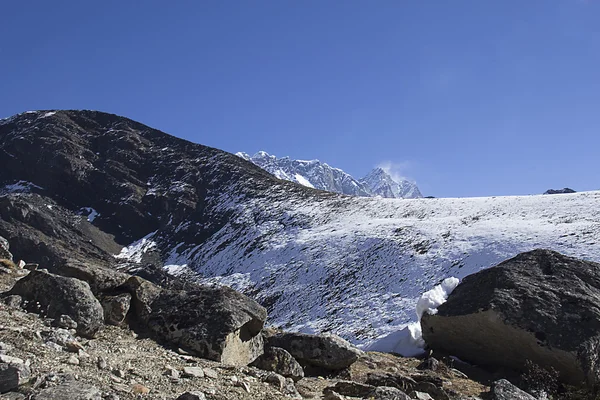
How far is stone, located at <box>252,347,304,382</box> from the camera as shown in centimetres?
916

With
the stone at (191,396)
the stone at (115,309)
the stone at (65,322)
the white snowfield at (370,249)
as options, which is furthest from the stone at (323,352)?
the white snowfield at (370,249)

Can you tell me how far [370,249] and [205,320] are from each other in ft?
141

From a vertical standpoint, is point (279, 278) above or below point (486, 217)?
below

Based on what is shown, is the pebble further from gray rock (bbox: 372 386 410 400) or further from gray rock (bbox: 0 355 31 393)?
gray rock (bbox: 372 386 410 400)

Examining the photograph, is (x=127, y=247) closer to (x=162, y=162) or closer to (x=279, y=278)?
(x=162, y=162)

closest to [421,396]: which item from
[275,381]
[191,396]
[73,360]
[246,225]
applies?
[275,381]

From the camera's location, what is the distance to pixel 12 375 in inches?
211

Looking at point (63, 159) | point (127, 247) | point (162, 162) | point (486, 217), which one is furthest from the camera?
point (162, 162)

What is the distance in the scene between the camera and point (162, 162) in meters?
111

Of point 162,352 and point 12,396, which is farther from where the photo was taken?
point 162,352

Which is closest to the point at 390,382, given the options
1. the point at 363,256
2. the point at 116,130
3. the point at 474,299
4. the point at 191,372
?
the point at 191,372

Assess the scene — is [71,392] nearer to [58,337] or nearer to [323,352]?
[58,337]

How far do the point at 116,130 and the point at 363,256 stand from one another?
88655 millimetres

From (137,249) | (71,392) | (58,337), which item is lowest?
(71,392)
